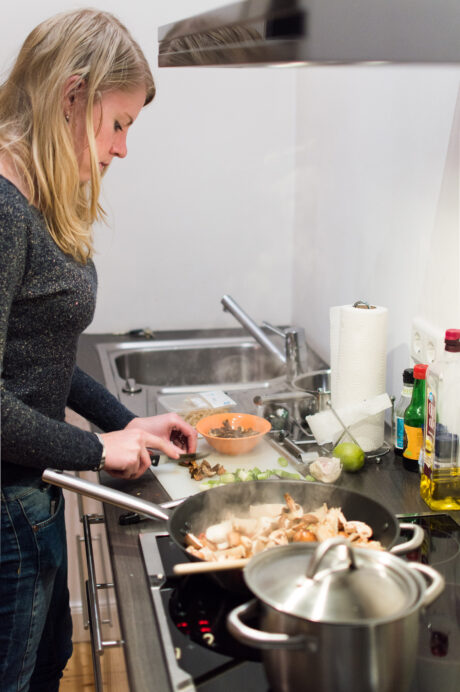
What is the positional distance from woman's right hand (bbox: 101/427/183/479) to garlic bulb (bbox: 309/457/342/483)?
0.98ft

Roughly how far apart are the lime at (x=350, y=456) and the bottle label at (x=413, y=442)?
0.30ft

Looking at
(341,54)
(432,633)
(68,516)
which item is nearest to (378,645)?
(432,633)

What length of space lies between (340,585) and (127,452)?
1.91ft

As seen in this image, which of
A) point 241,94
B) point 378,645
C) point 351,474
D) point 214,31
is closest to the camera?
point 378,645

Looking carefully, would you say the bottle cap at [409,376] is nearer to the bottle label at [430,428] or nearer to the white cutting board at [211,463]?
the bottle label at [430,428]

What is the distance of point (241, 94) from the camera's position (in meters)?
2.46

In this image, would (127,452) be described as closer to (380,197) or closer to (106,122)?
(106,122)

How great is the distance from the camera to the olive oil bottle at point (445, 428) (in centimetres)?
119

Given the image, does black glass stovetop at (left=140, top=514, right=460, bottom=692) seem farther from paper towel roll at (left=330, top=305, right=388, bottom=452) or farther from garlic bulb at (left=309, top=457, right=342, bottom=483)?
paper towel roll at (left=330, top=305, right=388, bottom=452)

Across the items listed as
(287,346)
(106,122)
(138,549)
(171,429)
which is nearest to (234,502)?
(138,549)

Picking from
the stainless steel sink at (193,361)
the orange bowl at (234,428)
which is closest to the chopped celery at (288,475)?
the orange bowl at (234,428)

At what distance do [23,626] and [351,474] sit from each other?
65 centimetres

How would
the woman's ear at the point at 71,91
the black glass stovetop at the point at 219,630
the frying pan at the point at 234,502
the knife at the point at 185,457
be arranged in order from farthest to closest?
the knife at the point at 185,457 → the woman's ear at the point at 71,91 → the frying pan at the point at 234,502 → the black glass stovetop at the point at 219,630

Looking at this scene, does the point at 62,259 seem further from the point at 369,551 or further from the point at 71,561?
the point at 71,561
